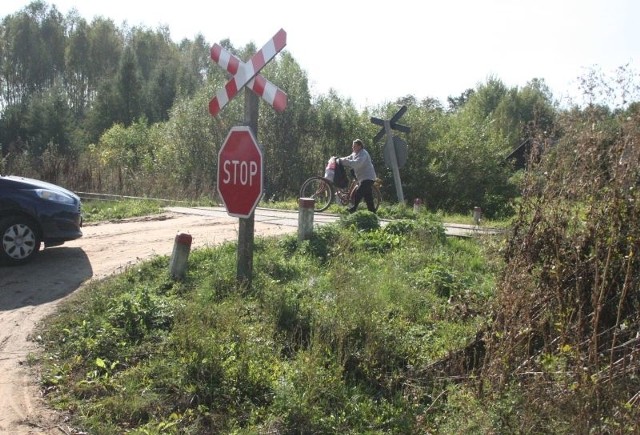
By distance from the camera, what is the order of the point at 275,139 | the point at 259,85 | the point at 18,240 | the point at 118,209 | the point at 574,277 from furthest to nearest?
the point at 275,139 < the point at 118,209 < the point at 18,240 < the point at 259,85 < the point at 574,277

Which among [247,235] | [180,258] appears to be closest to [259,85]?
[247,235]

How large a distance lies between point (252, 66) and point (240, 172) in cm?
105

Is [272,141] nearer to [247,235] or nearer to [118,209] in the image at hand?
[118,209]

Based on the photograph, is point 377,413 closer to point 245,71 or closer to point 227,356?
point 227,356

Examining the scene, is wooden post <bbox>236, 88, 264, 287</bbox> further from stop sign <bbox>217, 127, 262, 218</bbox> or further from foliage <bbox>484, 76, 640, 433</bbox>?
foliage <bbox>484, 76, 640, 433</bbox>

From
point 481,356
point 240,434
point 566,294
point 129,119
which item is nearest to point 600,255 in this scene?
point 566,294

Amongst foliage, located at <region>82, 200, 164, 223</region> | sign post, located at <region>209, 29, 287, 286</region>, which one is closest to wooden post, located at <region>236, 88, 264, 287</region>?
sign post, located at <region>209, 29, 287, 286</region>

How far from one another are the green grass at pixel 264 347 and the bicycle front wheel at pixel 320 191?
24.5 ft

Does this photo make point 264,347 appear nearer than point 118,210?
Yes

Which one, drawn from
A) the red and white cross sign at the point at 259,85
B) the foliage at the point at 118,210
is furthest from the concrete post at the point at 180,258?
the foliage at the point at 118,210

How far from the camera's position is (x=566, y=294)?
4.74 m

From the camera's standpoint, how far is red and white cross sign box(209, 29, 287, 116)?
6363 mm

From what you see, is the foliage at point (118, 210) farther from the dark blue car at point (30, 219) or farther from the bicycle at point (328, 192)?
the dark blue car at point (30, 219)

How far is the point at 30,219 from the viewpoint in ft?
29.8
